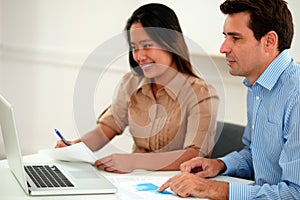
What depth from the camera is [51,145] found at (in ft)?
13.4

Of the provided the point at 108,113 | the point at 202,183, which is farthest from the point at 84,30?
the point at 202,183

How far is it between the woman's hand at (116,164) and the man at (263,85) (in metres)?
0.20

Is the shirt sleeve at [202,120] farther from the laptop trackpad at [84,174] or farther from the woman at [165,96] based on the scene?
the laptop trackpad at [84,174]

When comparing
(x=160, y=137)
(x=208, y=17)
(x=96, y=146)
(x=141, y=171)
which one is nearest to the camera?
(x=141, y=171)

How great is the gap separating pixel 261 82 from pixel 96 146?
33.5 inches

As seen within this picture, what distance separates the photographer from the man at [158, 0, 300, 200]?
5.50ft

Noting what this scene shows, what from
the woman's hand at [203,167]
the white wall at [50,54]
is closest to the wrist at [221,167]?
the woman's hand at [203,167]

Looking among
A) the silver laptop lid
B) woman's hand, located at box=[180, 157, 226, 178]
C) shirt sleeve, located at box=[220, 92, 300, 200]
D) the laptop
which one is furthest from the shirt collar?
the silver laptop lid

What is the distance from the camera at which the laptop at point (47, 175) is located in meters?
1.65

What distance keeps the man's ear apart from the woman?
0.42 meters

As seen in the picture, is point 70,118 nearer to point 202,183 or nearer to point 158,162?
point 158,162

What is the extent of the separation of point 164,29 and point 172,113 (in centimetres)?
32

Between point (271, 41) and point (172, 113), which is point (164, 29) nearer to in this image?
point (172, 113)

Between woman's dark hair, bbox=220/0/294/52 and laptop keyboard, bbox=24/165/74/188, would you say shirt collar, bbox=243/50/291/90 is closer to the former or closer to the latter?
woman's dark hair, bbox=220/0/294/52
